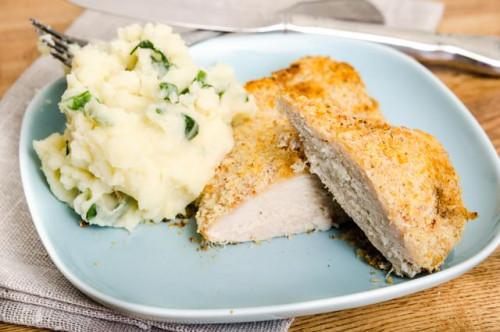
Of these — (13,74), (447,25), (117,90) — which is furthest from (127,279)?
(447,25)

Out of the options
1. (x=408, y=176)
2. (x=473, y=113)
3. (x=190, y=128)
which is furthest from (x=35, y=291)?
(x=473, y=113)

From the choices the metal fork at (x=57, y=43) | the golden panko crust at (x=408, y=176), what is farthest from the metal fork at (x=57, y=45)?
the golden panko crust at (x=408, y=176)

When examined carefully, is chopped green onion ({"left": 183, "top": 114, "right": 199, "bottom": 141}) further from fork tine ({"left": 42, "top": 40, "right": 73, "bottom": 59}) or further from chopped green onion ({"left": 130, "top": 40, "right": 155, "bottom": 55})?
fork tine ({"left": 42, "top": 40, "right": 73, "bottom": 59})

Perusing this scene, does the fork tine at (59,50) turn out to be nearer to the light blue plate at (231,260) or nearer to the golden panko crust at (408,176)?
the light blue plate at (231,260)

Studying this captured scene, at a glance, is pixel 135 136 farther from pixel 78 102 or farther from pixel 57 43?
pixel 57 43

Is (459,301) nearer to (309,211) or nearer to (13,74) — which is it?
(309,211)

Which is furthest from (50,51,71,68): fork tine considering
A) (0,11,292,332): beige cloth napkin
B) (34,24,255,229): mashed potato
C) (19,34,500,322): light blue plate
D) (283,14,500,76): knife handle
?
(283,14,500,76): knife handle
